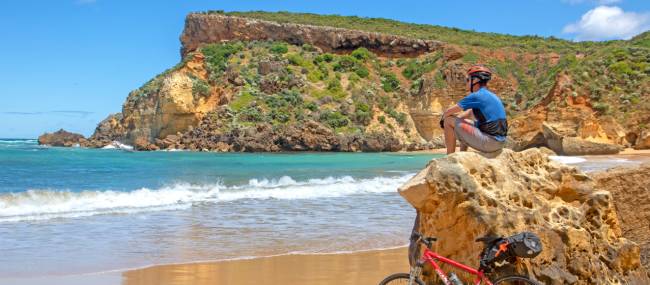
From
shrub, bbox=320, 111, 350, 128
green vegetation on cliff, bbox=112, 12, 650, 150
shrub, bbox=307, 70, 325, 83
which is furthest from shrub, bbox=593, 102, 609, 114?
shrub, bbox=307, 70, 325, 83

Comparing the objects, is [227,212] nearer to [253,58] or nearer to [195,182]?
[195,182]

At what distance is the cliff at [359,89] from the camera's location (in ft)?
130

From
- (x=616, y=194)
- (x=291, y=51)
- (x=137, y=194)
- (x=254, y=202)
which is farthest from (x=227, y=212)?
(x=291, y=51)

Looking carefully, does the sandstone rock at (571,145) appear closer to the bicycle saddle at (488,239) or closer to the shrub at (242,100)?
the shrub at (242,100)

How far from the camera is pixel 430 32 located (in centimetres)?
8444

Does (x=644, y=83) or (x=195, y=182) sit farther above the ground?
(x=644, y=83)

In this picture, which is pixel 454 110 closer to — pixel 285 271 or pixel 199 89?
pixel 285 271

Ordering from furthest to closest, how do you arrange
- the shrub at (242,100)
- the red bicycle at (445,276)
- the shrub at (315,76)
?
the shrub at (315,76)
the shrub at (242,100)
the red bicycle at (445,276)

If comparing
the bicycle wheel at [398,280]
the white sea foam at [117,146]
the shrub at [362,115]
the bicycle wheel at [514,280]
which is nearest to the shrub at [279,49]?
the shrub at [362,115]

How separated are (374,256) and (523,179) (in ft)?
11.3

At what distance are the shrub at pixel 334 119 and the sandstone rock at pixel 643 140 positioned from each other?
26014 millimetres

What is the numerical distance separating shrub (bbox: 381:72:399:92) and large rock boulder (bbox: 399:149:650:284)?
6257 centimetres

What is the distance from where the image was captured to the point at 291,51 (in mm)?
70625

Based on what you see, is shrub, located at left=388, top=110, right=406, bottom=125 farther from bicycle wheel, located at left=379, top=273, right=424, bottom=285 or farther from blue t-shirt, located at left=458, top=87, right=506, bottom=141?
bicycle wheel, located at left=379, top=273, right=424, bottom=285
